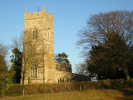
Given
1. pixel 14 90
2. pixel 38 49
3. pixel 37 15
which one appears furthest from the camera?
pixel 37 15

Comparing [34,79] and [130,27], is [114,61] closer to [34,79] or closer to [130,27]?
[130,27]

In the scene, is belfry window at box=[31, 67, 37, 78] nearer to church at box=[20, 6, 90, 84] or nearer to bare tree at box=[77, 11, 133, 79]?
church at box=[20, 6, 90, 84]

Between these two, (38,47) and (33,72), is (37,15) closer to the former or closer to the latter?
(38,47)

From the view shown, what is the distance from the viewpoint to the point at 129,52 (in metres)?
25.3

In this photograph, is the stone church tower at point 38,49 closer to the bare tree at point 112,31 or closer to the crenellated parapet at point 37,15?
the crenellated parapet at point 37,15

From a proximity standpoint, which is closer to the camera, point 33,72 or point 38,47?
point 33,72

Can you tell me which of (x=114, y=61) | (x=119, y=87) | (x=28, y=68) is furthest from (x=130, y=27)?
(x=28, y=68)

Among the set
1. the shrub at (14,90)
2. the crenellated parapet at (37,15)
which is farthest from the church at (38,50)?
the shrub at (14,90)

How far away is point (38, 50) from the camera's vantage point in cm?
3725

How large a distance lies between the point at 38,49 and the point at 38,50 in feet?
2.89

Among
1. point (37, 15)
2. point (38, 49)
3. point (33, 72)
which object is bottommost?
point (33, 72)

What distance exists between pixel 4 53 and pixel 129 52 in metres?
18.9

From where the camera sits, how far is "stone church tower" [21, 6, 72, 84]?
35594mm

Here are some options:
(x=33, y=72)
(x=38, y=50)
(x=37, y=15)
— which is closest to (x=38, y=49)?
(x=38, y=50)
